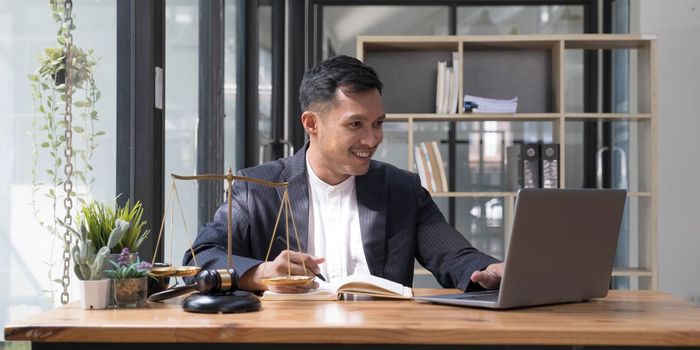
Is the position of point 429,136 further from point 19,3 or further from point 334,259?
point 19,3

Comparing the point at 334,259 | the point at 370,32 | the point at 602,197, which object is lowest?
the point at 334,259

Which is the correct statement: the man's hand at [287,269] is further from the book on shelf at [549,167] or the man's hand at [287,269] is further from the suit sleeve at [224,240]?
the book on shelf at [549,167]

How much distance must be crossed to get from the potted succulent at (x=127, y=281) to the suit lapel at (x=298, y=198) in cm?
69

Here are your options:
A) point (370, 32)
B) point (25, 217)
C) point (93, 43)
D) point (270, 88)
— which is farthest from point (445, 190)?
point (25, 217)

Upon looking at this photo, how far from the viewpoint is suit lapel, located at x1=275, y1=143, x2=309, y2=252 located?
253cm

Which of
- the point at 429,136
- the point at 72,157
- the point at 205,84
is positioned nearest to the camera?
the point at 72,157

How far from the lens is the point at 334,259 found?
258 centimetres

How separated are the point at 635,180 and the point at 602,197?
4.01 metres

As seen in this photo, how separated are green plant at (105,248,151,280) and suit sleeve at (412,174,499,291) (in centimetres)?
79

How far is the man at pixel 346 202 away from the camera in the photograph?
2.53m

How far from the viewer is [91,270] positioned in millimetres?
1838

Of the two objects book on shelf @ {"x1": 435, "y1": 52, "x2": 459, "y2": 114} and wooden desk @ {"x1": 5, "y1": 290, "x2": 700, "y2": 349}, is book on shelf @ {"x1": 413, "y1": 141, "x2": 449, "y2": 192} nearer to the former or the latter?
book on shelf @ {"x1": 435, "y1": 52, "x2": 459, "y2": 114}

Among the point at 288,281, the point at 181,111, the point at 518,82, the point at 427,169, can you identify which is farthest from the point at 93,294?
the point at 518,82

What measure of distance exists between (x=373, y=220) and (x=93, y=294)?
0.93 metres
